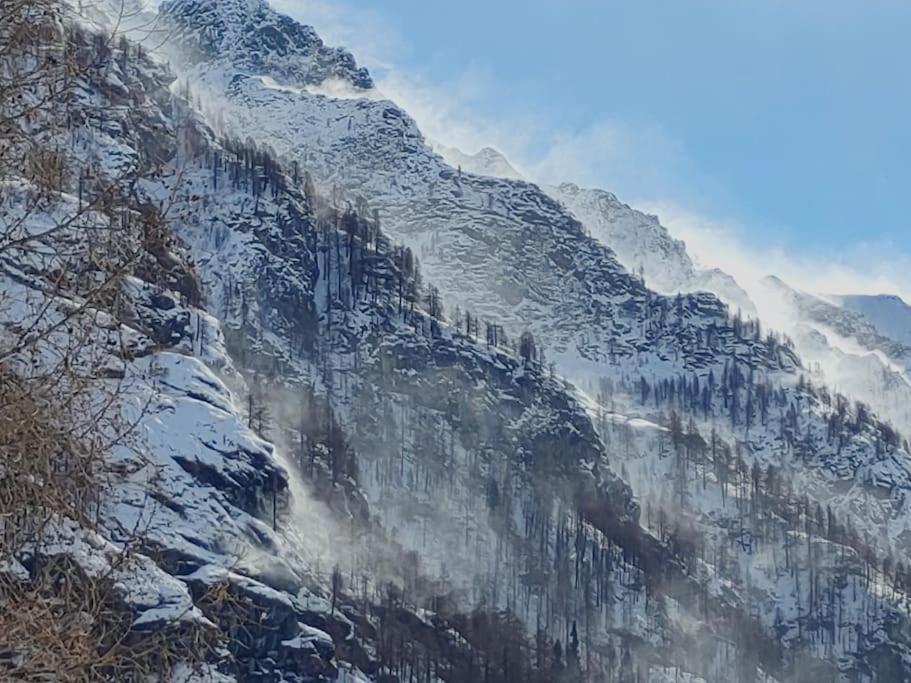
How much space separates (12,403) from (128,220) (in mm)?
1321

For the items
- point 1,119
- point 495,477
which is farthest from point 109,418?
point 495,477

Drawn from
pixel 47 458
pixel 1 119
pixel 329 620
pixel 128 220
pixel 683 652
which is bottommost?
pixel 683 652

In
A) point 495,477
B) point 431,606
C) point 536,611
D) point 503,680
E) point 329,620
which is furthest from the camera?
point 495,477

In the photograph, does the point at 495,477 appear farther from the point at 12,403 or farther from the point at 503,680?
the point at 12,403

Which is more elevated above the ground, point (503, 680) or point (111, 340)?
point (111, 340)

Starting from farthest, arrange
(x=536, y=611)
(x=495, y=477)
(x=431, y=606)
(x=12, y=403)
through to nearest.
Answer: (x=495, y=477) < (x=536, y=611) < (x=431, y=606) < (x=12, y=403)

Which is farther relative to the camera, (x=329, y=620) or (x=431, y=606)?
(x=431, y=606)

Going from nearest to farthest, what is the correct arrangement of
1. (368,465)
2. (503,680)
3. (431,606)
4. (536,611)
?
(503,680)
(431,606)
(536,611)
(368,465)

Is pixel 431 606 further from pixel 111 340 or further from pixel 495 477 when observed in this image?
pixel 111 340

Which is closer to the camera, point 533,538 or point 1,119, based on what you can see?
point 1,119

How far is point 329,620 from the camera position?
99625mm

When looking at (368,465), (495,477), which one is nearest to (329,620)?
(368,465)

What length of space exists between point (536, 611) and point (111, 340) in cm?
16402

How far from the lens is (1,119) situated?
8109 millimetres
